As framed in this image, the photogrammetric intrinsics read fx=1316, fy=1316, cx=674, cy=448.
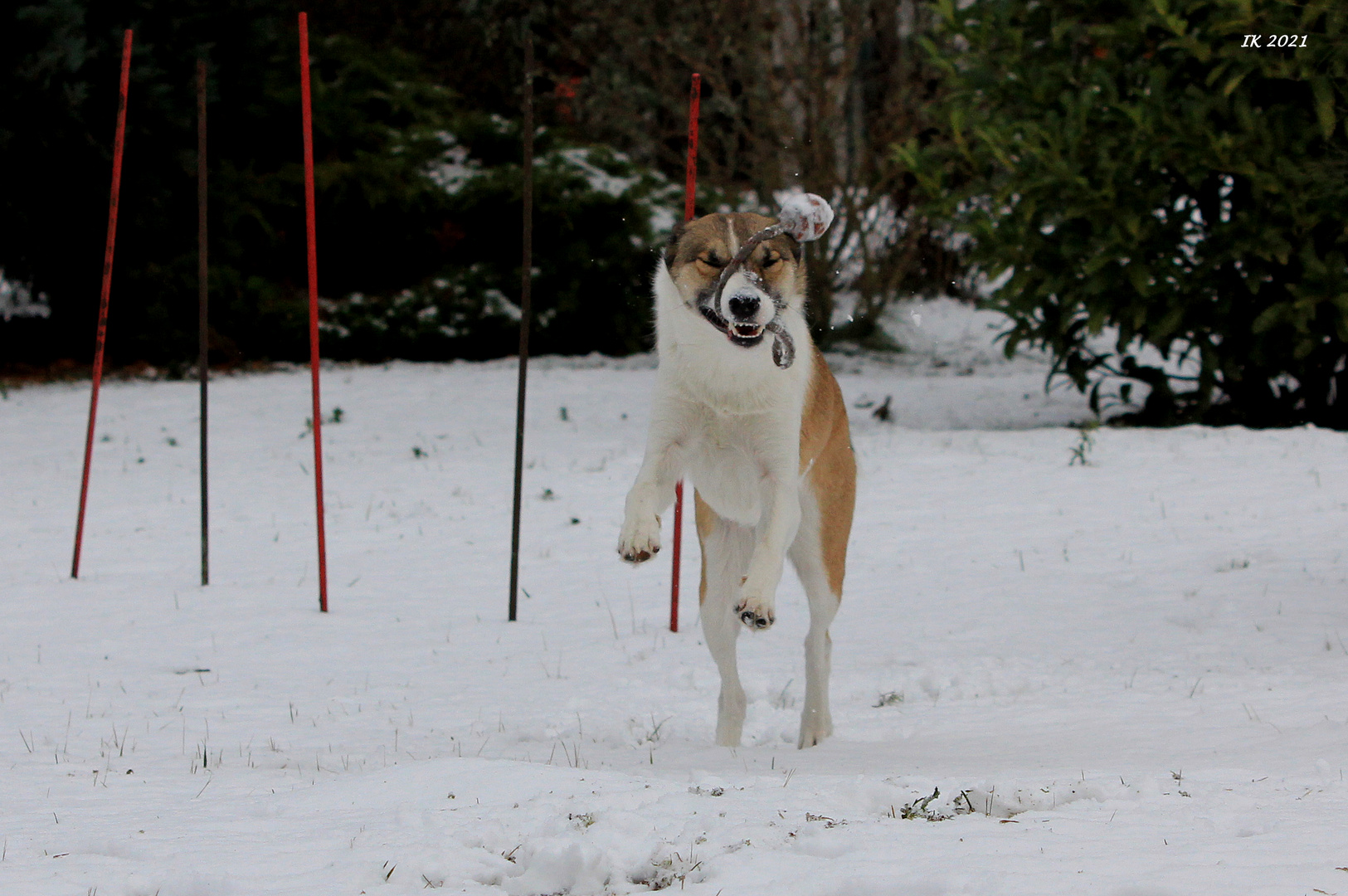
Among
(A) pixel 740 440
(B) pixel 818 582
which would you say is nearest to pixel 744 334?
(A) pixel 740 440

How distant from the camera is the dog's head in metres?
3.71

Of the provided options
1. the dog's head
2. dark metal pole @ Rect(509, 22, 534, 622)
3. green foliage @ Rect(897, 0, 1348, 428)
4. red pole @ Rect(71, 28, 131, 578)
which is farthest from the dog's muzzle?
green foliage @ Rect(897, 0, 1348, 428)

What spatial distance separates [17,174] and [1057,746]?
447 inches

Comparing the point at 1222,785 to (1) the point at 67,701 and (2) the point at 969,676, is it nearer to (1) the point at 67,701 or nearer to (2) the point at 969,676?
(2) the point at 969,676

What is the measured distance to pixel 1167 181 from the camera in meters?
9.71

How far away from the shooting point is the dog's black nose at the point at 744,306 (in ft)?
12.1

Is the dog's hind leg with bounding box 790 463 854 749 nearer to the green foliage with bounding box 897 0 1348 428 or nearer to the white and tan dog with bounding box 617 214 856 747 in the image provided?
the white and tan dog with bounding box 617 214 856 747

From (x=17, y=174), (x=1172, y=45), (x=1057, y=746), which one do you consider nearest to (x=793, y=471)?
(x=1057, y=746)

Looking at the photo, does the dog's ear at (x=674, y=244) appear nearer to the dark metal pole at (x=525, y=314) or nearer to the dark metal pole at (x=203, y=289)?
the dark metal pole at (x=525, y=314)

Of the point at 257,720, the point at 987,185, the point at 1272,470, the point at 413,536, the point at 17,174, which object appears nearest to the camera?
the point at 257,720

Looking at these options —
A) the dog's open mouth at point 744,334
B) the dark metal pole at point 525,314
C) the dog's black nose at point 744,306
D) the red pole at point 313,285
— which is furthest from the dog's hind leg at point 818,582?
the red pole at point 313,285

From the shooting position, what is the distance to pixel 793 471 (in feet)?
13.9

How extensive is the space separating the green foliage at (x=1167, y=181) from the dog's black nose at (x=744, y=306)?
625 cm

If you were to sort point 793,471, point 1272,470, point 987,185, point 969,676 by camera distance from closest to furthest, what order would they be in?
1. point 793,471
2. point 969,676
3. point 1272,470
4. point 987,185
